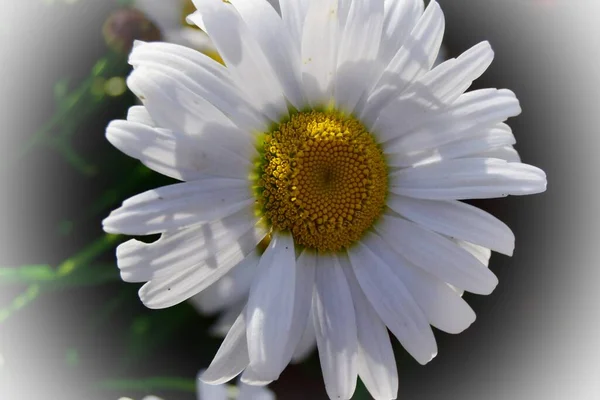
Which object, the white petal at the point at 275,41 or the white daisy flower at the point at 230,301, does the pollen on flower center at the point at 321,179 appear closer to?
the white petal at the point at 275,41

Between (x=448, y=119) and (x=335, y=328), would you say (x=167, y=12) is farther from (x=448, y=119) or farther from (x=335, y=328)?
(x=335, y=328)

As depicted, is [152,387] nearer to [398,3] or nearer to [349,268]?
[349,268]

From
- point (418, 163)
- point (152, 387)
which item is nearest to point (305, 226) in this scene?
point (418, 163)

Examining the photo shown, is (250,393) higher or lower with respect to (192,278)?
lower

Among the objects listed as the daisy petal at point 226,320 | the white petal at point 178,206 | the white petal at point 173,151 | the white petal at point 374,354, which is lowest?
the daisy petal at point 226,320

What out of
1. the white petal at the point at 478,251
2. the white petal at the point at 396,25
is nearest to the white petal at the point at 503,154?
the white petal at the point at 478,251

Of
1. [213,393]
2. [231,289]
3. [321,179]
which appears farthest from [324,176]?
[213,393]
